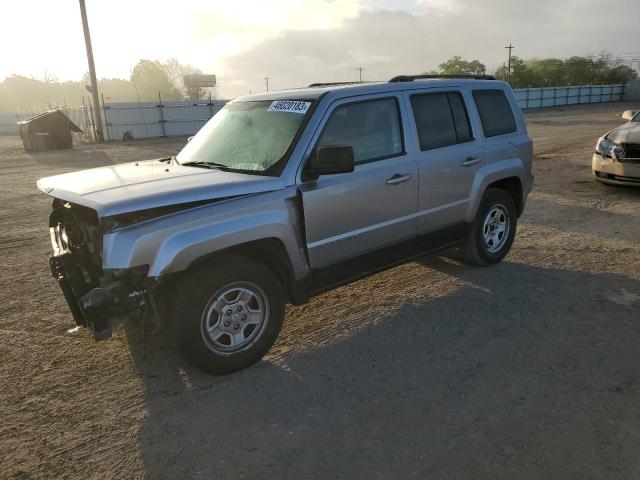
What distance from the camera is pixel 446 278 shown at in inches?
206

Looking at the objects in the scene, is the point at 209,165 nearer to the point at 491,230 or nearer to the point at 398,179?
the point at 398,179

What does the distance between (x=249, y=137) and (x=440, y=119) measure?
1857 mm

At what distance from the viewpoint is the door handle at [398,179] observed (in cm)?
418

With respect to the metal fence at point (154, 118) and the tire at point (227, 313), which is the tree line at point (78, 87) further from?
the tire at point (227, 313)

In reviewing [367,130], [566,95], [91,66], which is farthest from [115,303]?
[566,95]

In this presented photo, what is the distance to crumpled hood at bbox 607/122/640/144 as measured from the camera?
27.6 feet

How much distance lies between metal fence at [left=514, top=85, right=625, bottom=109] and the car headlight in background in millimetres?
40150

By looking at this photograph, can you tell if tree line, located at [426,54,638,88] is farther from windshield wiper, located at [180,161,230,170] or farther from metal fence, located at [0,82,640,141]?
windshield wiper, located at [180,161,230,170]

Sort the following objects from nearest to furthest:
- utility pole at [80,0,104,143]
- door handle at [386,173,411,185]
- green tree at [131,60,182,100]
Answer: door handle at [386,173,411,185] → utility pole at [80,0,104,143] → green tree at [131,60,182,100]

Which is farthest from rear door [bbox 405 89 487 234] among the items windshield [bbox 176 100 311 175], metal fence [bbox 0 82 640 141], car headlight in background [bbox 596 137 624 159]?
metal fence [bbox 0 82 640 141]

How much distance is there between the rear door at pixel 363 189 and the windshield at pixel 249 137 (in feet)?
0.88

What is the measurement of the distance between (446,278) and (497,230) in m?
0.88

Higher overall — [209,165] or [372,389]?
[209,165]

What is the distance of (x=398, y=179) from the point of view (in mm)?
4238
